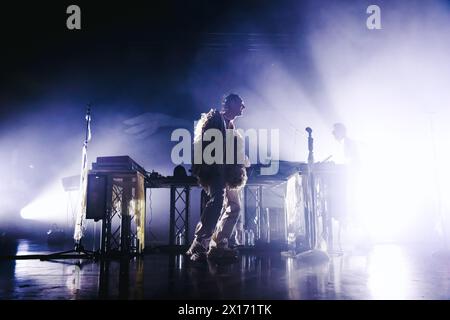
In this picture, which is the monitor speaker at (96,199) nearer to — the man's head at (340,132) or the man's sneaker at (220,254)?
the man's sneaker at (220,254)

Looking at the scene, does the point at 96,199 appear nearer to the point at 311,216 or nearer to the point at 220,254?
the point at 220,254

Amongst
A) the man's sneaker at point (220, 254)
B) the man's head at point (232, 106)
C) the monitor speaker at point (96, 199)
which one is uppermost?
the man's head at point (232, 106)

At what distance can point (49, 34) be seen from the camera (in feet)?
26.1

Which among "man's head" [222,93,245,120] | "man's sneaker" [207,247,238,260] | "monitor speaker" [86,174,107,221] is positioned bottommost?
"man's sneaker" [207,247,238,260]

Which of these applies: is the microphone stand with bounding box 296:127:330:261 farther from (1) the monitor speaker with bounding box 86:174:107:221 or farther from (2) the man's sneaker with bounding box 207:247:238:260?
(1) the monitor speaker with bounding box 86:174:107:221

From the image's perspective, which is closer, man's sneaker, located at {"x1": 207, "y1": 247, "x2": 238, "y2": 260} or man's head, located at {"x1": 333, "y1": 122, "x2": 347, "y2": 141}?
man's sneaker, located at {"x1": 207, "y1": 247, "x2": 238, "y2": 260}

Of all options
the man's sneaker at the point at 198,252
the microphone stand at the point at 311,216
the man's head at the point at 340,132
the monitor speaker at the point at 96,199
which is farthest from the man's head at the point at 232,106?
the man's head at the point at 340,132

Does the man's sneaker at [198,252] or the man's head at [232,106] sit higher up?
the man's head at [232,106]

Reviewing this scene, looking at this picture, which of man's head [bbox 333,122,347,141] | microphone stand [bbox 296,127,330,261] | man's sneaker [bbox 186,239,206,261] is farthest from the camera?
man's head [bbox 333,122,347,141]

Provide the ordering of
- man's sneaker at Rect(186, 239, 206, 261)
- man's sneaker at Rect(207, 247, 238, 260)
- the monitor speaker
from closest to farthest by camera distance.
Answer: man's sneaker at Rect(207, 247, 238, 260)
man's sneaker at Rect(186, 239, 206, 261)
the monitor speaker

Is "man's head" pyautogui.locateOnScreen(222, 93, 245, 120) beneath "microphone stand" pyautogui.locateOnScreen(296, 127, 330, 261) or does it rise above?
above

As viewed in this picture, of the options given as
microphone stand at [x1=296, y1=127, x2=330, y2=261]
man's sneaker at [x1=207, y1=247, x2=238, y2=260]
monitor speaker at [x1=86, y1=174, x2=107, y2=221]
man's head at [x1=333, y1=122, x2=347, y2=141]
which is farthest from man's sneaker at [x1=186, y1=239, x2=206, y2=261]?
man's head at [x1=333, y1=122, x2=347, y2=141]
